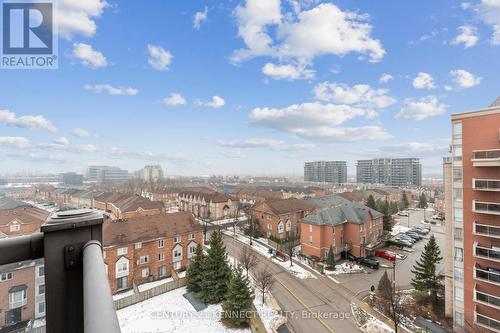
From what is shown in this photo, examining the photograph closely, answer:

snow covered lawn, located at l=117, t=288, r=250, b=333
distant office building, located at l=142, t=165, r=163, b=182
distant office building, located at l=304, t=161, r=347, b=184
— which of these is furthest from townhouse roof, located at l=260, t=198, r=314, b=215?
distant office building, located at l=142, t=165, r=163, b=182

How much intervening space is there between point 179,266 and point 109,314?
2786cm

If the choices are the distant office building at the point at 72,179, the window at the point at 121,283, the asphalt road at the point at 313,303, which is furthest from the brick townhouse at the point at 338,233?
the distant office building at the point at 72,179

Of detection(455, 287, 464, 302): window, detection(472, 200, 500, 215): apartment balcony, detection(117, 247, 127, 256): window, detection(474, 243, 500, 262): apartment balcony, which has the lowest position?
detection(455, 287, 464, 302): window

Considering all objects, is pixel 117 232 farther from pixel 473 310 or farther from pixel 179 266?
pixel 473 310

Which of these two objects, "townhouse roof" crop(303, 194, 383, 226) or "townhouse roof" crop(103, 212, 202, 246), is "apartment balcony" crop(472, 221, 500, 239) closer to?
"townhouse roof" crop(303, 194, 383, 226)

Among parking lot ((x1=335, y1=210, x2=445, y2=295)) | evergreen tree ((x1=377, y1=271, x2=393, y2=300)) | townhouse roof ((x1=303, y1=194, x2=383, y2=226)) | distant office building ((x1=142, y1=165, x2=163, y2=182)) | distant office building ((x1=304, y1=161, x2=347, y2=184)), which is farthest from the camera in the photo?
distant office building ((x1=142, y1=165, x2=163, y2=182))

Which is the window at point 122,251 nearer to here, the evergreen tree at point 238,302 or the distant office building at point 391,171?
the evergreen tree at point 238,302

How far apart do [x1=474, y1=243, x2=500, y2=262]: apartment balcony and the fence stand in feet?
71.1

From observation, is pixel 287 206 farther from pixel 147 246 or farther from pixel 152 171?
pixel 152 171

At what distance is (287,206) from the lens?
40.8m

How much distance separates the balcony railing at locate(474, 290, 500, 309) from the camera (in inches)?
568

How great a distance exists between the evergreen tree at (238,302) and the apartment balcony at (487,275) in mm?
14412

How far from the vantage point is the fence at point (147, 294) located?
18672 mm

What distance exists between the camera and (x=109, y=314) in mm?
A: 955
